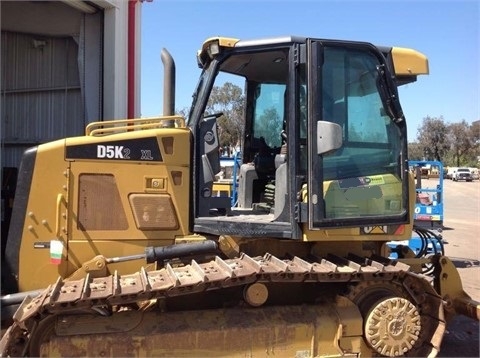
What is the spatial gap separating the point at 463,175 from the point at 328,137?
→ 51.3 meters

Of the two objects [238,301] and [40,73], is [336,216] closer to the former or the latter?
[238,301]

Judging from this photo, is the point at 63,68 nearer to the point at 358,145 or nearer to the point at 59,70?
the point at 59,70

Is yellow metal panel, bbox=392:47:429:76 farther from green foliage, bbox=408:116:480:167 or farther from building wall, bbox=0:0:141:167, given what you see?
green foliage, bbox=408:116:480:167

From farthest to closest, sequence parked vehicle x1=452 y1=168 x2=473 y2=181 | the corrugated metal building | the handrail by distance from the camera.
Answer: parked vehicle x1=452 y1=168 x2=473 y2=181 < the corrugated metal building < the handrail

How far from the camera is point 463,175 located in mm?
49938

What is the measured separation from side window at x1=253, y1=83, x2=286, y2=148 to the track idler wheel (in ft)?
7.04

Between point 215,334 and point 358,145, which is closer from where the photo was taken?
point 215,334

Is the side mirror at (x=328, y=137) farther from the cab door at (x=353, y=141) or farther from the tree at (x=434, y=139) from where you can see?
the tree at (x=434, y=139)

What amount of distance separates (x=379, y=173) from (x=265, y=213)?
110 centimetres

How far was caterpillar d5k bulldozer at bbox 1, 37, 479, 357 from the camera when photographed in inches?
138

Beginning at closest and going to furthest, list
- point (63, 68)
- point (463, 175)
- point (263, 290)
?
1. point (263, 290)
2. point (63, 68)
3. point (463, 175)

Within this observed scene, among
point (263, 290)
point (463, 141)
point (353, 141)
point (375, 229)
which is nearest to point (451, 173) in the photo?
point (463, 141)

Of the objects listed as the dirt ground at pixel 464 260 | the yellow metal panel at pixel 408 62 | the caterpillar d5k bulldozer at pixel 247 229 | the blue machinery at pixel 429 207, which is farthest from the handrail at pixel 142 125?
the blue machinery at pixel 429 207

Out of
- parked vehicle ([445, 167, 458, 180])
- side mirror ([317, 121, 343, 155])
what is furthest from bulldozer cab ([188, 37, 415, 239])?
parked vehicle ([445, 167, 458, 180])
